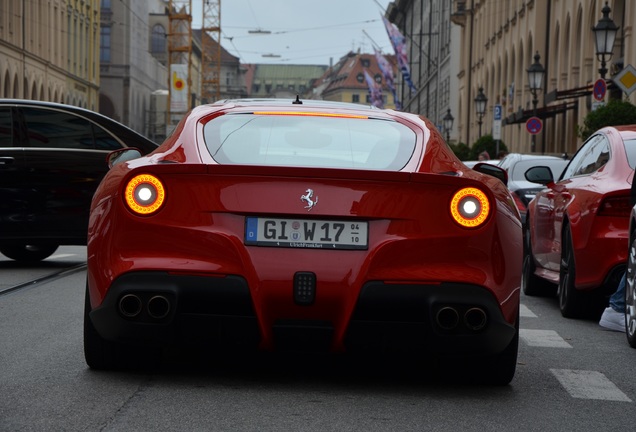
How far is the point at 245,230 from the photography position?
18.7ft

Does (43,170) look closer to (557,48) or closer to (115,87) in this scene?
(557,48)

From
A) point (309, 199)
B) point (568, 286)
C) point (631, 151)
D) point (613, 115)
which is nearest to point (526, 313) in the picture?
point (568, 286)

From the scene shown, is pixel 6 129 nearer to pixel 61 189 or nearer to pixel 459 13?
pixel 61 189

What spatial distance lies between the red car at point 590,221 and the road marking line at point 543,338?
0.72 metres

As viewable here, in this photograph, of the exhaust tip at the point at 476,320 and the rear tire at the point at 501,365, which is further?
the rear tire at the point at 501,365

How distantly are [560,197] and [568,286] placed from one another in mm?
1025

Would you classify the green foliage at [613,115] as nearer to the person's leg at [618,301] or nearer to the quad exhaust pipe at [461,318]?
the person's leg at [618,301]

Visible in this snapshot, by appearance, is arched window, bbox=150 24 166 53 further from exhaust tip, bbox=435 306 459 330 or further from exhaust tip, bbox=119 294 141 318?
exhaust tip, bbox=435 306 459 330

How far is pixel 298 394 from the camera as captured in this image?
230 inches

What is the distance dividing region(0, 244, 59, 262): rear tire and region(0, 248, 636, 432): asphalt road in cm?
647

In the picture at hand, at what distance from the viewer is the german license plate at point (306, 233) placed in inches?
223

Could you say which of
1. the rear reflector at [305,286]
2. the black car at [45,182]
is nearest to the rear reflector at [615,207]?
the rear reflector at [305,286]

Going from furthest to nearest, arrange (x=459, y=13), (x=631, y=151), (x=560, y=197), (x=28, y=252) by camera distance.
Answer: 1. (x=459, y=13)
2. (x=28, y=252)
3. (x=560, y=197)
4. (x=631, y=151)

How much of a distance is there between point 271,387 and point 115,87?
96467mm
